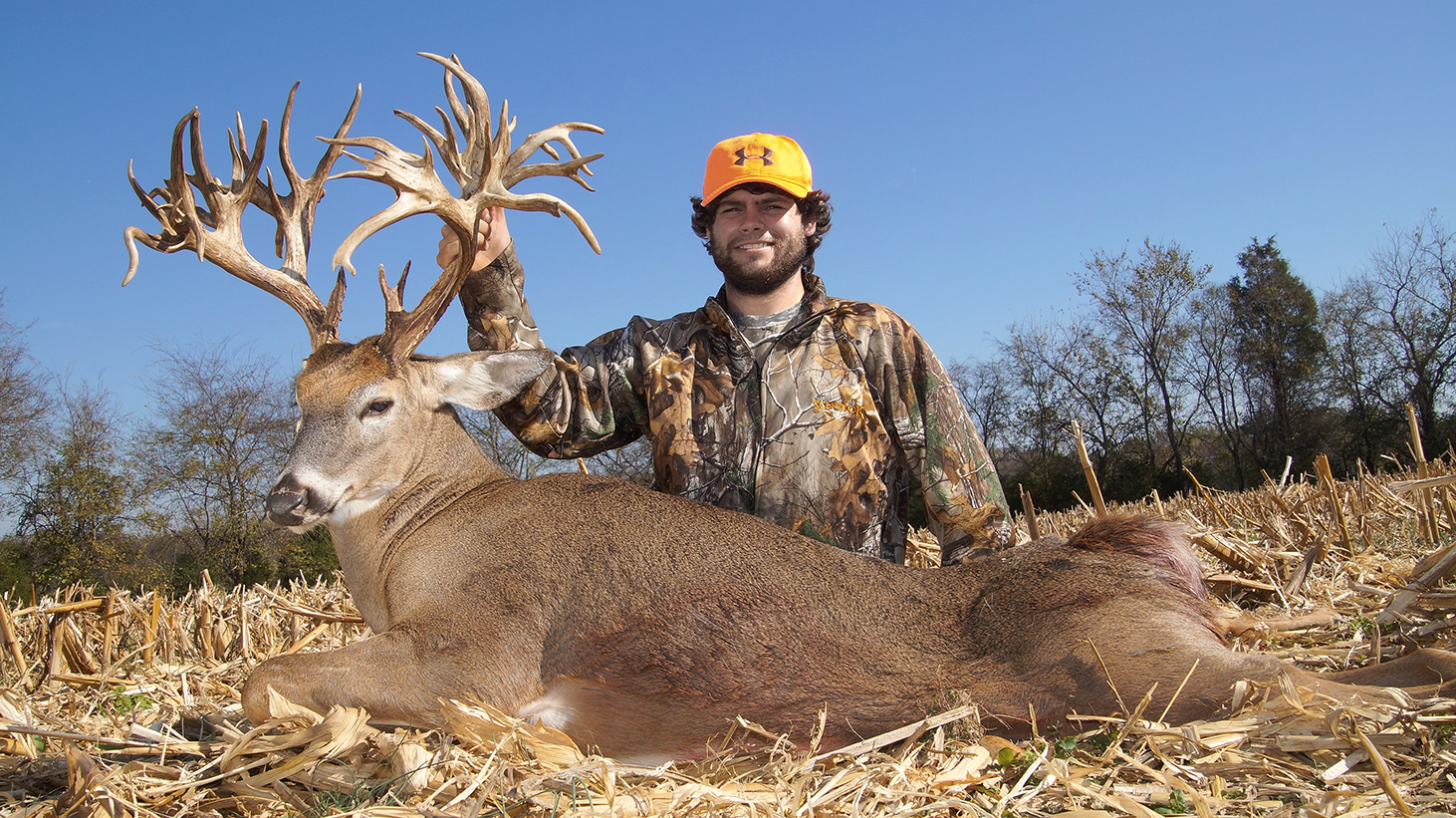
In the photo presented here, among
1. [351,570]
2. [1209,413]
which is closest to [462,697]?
[351,570]

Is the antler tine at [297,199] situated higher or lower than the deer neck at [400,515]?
higher

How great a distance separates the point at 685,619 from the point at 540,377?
6.61ft

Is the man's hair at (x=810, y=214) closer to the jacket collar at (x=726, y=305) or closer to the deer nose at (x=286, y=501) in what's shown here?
the jacket collar at (x=726, y=305)

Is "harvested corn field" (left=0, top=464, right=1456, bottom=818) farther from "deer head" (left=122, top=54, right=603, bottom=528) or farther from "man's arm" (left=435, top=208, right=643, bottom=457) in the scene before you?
"man's arm" (left=435, top=208, right=643, bottom=457)

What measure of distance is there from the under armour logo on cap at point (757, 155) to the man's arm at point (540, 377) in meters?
→ 1.37

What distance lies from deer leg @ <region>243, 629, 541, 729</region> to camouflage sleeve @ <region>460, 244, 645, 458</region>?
187cm

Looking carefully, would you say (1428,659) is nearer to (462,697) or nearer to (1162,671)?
(1162,671)

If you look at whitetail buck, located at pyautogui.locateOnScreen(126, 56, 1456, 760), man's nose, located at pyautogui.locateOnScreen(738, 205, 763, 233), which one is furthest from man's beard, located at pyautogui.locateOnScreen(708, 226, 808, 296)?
whitetail buck, located at pyautogui.locateOnScreen(126, 56, 1456, 760)

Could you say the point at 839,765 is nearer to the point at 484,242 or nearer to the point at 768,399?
the point at 768,399

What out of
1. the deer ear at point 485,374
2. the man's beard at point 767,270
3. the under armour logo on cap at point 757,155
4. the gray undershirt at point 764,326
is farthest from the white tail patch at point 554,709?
the under armour logo on cap at point 757,155

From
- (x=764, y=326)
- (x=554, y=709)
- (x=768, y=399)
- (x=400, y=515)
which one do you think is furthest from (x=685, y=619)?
(x=764, y=326)

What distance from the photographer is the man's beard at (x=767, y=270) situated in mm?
5359

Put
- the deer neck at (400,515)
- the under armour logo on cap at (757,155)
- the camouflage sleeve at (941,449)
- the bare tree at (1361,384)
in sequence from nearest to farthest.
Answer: the deer neck at (400,515) < the camouflage sleeve at (941,449) < the under armour logo on cap at (757,155) < the bare tree at (1361,384)

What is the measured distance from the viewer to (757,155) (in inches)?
211
